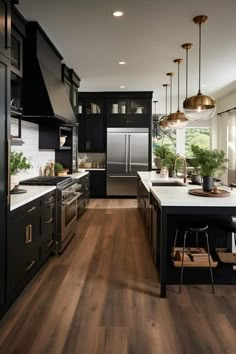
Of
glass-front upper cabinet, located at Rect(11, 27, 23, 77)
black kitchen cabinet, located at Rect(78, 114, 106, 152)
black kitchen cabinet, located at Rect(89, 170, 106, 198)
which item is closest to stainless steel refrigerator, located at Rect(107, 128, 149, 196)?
black kitchen cabinet, located at Rect(89, 170, 106, 198)

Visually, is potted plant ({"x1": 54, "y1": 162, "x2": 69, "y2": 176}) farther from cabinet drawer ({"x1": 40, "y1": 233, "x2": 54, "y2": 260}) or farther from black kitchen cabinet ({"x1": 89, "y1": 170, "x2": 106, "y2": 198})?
black kitchen cabinet ({"x1": 89, "y1": 170, "x2": 106, "y2": 198})

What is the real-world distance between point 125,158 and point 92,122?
1404 mm

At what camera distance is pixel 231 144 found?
9.02 m

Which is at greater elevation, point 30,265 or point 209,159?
point 209,159

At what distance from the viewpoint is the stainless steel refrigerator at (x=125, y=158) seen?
9281 millimetres

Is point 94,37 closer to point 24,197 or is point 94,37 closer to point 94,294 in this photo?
point 24,197

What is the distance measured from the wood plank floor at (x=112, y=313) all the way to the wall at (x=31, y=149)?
1.52 meters

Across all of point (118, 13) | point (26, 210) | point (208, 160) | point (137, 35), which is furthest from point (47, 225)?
point (137, 35)

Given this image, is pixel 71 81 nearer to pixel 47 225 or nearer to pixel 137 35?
pixel 137 35

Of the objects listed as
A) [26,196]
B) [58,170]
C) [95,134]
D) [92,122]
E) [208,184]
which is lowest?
[26,196]

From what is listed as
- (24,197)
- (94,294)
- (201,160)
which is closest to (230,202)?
(201,160)

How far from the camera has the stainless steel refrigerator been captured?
30.5 ft

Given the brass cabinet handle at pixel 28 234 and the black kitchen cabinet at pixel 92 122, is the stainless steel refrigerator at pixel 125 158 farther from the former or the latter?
the brass cabinet handle at pixel 28 234

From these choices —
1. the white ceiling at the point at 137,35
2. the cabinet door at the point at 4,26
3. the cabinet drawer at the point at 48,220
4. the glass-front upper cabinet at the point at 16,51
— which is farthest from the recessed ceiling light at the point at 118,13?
the cabinet drawer at the point at 48,220
